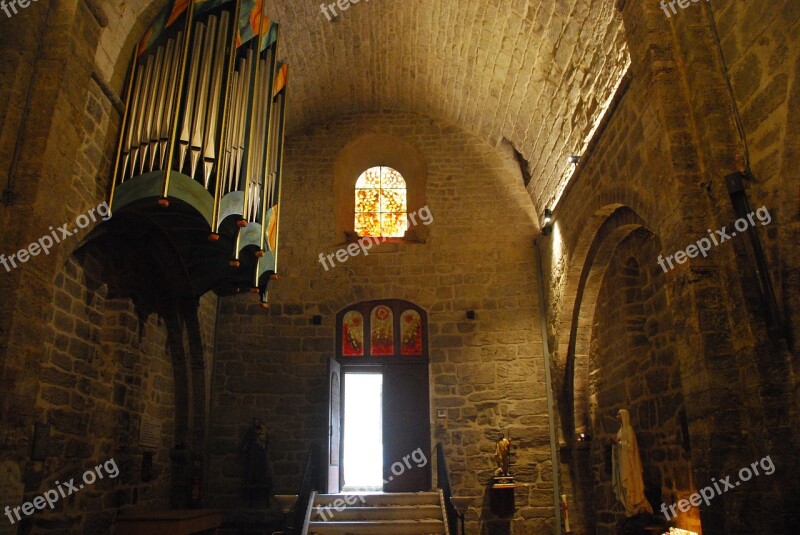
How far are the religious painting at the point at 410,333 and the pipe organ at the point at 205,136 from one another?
301cm

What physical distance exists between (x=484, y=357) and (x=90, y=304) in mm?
5595

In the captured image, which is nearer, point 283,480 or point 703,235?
point 703,235

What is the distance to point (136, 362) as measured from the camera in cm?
716

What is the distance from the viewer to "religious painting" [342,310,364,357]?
9633 millimetres

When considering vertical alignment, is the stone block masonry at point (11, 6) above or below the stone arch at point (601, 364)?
above

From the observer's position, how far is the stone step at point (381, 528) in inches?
284

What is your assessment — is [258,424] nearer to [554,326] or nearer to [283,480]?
[283,480]

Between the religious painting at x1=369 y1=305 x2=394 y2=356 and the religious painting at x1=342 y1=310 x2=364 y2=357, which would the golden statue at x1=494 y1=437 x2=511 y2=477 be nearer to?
the religious painting at x1=369 y1=305 x2=394 y2=356

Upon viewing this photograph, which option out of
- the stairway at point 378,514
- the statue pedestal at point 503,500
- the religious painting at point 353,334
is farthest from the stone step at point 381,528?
the religious painting at point 353,334

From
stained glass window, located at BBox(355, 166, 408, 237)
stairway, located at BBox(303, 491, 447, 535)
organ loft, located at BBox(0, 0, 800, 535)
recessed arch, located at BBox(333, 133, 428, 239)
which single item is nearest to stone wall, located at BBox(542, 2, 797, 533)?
organ loft, located at BBox(0, 0, 800, 535)

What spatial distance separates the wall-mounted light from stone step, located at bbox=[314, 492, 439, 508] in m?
4.19

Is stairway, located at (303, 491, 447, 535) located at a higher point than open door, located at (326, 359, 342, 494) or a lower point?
lower

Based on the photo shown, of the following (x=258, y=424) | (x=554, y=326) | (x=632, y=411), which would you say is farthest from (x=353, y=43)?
(x=632, y=411)

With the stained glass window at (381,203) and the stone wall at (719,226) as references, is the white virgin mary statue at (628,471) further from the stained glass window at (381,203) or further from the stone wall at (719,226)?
the stained glass window at (381,203)
